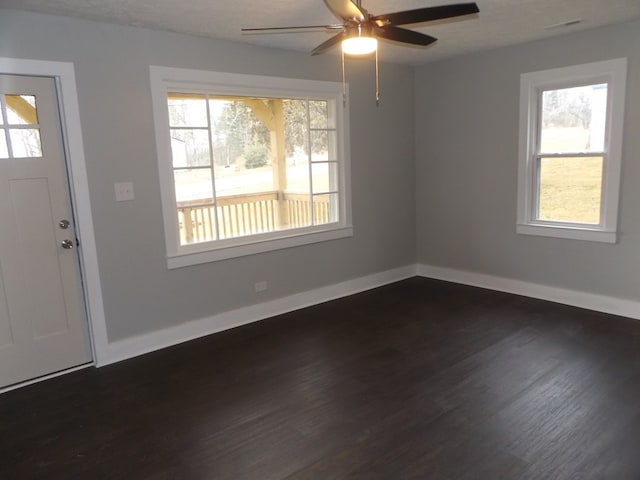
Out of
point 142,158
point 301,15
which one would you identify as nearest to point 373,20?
point 301,15

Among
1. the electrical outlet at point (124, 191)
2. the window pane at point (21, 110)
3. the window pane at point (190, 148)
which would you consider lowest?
the electrical outlet at point (124, 191)

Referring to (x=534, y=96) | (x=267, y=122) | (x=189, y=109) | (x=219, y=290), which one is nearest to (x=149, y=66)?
(x=189, y=109)

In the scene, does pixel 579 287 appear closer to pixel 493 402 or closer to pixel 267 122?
pixel 493 402

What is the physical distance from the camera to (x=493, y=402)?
106 inches

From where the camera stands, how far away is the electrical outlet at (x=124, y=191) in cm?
334

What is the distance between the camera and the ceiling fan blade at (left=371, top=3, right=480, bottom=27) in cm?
230

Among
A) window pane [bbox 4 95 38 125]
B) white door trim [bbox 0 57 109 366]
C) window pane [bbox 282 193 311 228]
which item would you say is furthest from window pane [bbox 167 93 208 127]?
window pane [bbox 282 193 311 228]

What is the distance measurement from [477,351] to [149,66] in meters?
3.33

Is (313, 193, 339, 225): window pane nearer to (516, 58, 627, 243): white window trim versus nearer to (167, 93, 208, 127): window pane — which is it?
(167, 93, 208, 127): window pane

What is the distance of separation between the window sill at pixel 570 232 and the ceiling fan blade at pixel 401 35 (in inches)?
98.2

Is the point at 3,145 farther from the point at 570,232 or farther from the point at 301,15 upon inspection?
the point at 570,232

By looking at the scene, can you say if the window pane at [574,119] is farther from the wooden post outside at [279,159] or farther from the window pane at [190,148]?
the window pane at [190,148]

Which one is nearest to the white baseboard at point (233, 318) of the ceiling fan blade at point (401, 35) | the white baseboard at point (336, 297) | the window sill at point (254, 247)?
the white baseboard at point (336, 297)

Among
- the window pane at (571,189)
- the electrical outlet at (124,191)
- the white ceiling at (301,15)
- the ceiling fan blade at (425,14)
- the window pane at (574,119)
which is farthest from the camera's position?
the window pane at (571,189)
